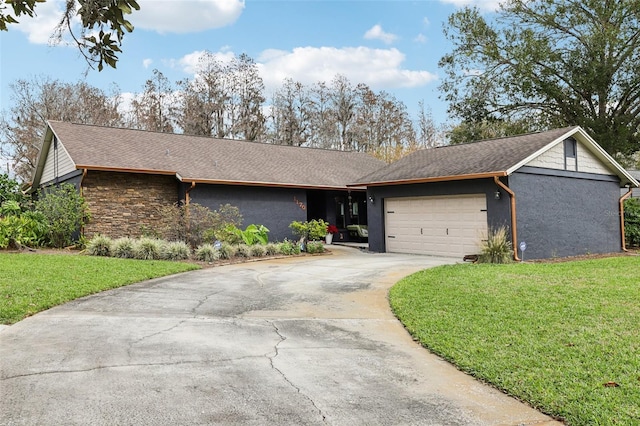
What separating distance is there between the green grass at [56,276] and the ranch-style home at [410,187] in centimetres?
398

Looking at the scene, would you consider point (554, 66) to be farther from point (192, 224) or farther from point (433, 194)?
point (192, 224)

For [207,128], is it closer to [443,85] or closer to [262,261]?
[443,85]

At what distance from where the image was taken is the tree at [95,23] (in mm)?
2879

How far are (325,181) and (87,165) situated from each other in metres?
9.07

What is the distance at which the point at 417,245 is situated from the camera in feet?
51.0

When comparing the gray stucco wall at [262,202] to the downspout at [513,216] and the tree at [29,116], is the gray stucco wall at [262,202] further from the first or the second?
the tree at [29,116]

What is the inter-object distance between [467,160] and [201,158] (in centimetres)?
987

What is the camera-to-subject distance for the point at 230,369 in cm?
442

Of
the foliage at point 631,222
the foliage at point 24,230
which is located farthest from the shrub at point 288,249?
the foliage at point 631,222

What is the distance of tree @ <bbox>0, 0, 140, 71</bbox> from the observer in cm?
288

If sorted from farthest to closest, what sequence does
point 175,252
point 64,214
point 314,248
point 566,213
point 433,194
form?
point 314,248
point 433,194
point 566,213
point 64,214
point 175,252

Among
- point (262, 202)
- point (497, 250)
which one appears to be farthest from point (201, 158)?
point (497, 250)

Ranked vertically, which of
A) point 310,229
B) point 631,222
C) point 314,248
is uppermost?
point 310,229

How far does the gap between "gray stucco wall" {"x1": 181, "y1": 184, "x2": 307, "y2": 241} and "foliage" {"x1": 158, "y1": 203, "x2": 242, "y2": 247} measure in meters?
1.06
